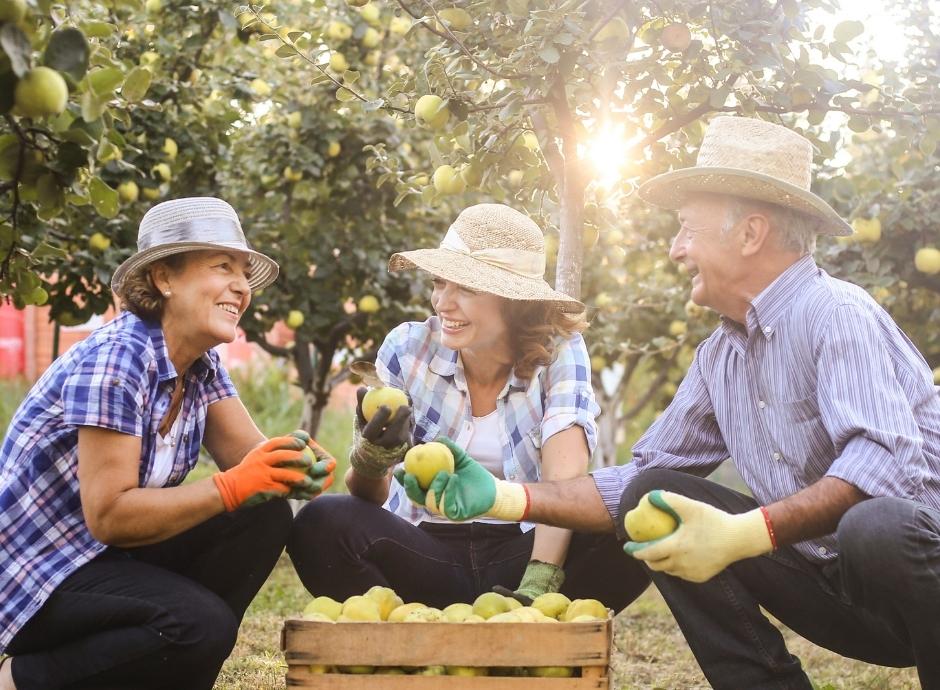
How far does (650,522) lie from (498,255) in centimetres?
96

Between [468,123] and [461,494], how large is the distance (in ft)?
3.97

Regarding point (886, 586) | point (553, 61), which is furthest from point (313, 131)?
point (886, 586)

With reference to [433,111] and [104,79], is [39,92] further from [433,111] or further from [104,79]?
[433,111]

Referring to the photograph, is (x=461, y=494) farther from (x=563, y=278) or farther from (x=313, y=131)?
(x=313, y=131)

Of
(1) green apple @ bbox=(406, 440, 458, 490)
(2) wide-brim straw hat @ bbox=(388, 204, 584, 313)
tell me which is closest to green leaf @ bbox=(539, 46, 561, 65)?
(2) wide-brim straw hat @ bbox=(388, 204, 584, 313)

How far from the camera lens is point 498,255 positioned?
2.93m

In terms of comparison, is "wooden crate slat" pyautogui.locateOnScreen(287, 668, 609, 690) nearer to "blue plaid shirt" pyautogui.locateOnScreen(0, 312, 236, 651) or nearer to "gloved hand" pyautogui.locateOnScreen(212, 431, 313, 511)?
"gloved hand" pyautogui.locateOnScreen(212, 431, 313, 511)

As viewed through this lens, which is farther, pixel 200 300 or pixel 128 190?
pixel 128 190

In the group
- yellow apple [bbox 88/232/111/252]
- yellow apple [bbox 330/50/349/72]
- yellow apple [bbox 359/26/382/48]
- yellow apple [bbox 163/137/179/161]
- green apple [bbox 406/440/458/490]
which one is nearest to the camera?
green apple [bbox 406/440/458/490]

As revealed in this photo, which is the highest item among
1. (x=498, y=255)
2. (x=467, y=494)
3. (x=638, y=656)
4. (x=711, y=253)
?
(x=711, y=253)

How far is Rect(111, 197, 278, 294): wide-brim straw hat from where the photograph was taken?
265 centimetres

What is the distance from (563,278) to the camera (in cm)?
326

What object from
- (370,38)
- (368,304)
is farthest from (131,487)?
(370,38)

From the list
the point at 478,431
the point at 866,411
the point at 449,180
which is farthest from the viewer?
the point at 449,180
